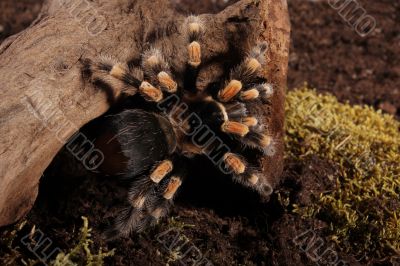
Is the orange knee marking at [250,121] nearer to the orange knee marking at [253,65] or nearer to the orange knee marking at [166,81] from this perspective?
the orange knee marking at [253,65]

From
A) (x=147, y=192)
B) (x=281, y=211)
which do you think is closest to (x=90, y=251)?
(x=147, y=192)

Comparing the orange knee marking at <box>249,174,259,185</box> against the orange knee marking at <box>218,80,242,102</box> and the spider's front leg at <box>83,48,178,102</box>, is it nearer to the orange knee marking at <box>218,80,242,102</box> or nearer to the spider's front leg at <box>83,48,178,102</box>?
the orange knee marking at <box>218,80,242,102</box>

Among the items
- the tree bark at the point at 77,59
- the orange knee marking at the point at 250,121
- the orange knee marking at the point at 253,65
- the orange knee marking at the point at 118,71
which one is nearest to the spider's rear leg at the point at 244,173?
the tree bark at the point at 77,59

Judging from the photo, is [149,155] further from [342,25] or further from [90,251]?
[342,25]

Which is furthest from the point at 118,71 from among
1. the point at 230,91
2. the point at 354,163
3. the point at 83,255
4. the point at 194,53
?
the point at 354,163

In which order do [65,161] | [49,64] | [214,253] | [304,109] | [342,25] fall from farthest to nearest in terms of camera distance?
[342,25], [304,109], [65,161], [214,253], [49,64]

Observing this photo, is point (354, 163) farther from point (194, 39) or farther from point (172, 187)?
point (194, 39)

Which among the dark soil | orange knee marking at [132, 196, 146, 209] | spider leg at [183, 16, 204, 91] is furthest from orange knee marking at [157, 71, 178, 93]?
orange knee marking at [132, 196, 146, 209]
